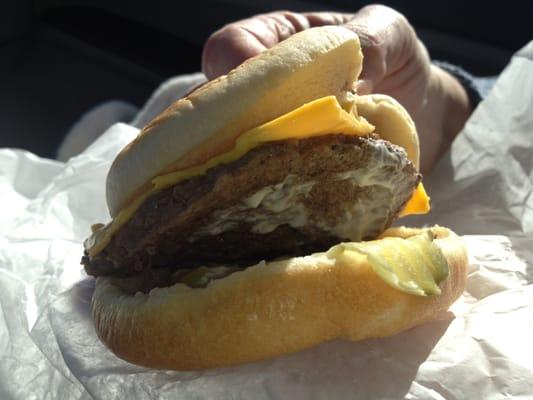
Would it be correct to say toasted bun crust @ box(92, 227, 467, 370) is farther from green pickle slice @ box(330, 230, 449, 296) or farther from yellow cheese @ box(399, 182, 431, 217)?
yellow cheese @ box(399, 182, 431, 217)

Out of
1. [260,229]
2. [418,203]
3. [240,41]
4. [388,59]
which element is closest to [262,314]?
[260,229]

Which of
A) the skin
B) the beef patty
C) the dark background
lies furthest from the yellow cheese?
the dark background

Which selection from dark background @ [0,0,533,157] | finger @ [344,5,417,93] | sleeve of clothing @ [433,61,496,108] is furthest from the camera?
dark background @ [0,0,533,157]

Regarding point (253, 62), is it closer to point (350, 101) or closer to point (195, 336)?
point (350, 101)

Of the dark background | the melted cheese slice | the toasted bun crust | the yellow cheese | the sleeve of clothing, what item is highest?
the melted cheese slice

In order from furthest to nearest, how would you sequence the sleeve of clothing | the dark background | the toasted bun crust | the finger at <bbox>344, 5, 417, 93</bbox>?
the dark background
the sleeve of clothing
the finger at <bbox>344, 5, 417, 93</bbox>
the toasted bun crust

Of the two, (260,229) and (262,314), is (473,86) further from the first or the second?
(262,314)

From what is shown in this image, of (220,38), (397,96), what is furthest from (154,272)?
(397,96)

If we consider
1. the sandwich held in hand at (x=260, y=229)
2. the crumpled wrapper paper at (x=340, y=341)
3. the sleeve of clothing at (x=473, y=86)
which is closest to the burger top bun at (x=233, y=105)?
the sandwich held in hand at (x=260, y=229)
